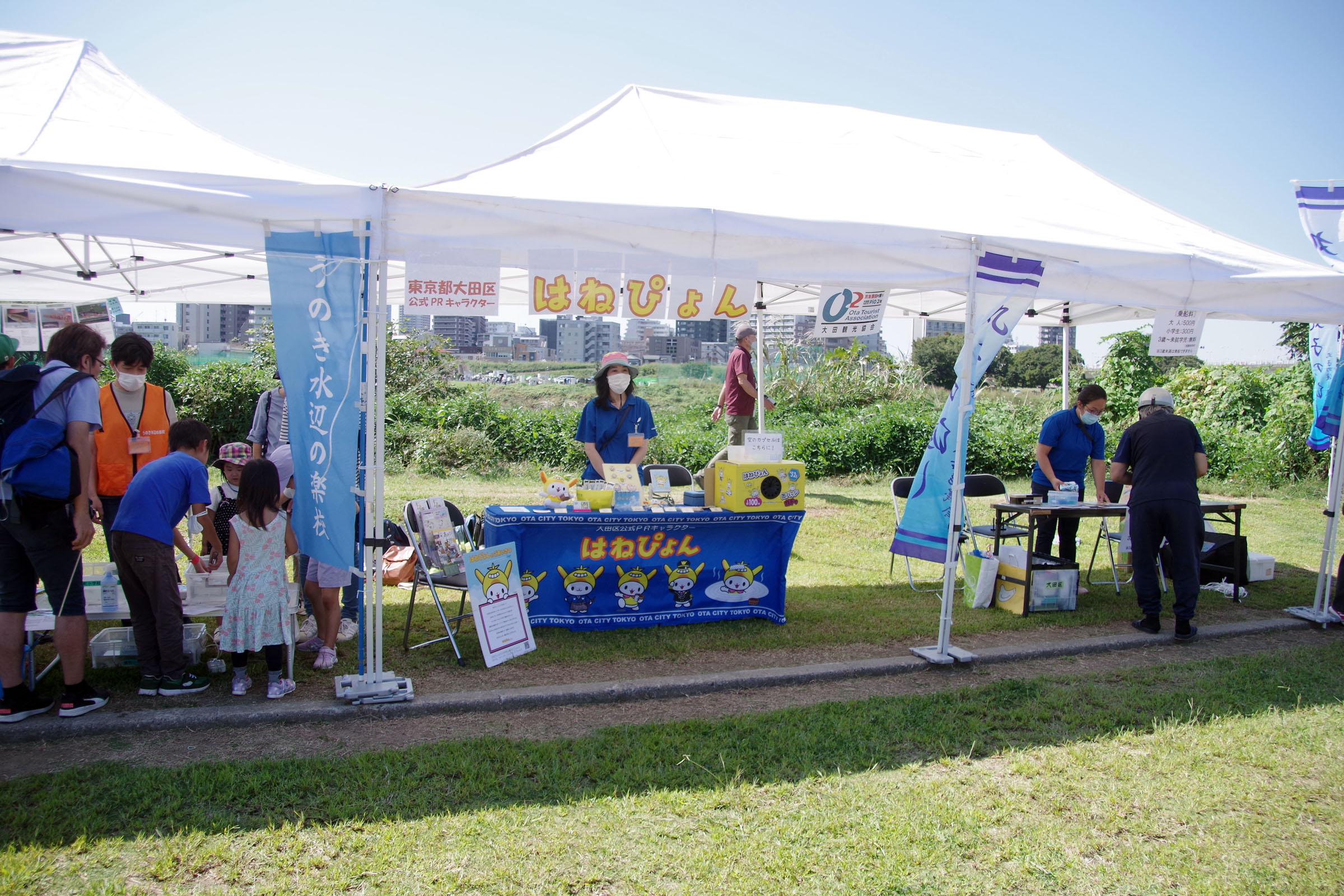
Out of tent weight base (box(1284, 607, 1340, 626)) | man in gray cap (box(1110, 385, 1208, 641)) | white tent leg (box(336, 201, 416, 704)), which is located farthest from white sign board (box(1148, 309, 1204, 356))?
white tent leg (box(336, 201, 416, 704))

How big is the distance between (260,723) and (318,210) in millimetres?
2355

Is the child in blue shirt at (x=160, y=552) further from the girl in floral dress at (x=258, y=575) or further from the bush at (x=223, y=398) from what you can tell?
the bush at (x=223, y=398)

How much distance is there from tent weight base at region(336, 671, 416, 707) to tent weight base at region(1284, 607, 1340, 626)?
6.22 metres

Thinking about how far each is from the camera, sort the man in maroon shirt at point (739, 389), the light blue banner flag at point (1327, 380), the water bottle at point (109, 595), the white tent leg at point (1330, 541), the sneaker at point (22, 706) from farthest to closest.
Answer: the man in maroon shirt at point (739, 389) → the light blue banner flag at point (1327, 380) → the white tent leg at point (1330, 541) → the water bottle at point (109, 595) → the sneaker at point (22, 706)

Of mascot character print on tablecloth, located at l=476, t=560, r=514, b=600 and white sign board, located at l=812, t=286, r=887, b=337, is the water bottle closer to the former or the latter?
mascot character print on tablecloth, located at l=476, t=560, r=514, b=600

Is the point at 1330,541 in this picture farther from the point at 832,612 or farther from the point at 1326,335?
the point at 832,612

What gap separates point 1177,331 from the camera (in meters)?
5.57

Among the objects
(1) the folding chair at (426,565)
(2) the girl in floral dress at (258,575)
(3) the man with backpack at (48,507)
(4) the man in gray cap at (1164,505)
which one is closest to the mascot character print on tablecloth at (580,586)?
(1) the folding chair at (426,565)

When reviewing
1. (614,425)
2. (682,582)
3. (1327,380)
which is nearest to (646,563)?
(682,582)

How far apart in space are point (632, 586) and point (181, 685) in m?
2.46

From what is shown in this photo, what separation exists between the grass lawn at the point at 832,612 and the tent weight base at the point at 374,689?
6.5 inches

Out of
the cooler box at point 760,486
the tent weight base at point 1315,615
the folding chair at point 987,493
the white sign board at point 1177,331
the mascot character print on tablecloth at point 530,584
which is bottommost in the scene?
the tent weight base at point 1315,615

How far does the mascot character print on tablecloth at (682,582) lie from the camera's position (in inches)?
211

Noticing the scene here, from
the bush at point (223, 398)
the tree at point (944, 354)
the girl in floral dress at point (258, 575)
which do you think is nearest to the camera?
the girl in floral dress at point (258, 575)
